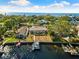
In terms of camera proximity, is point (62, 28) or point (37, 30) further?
point (37, 30)

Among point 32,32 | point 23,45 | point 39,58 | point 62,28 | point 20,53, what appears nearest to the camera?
point 39,58

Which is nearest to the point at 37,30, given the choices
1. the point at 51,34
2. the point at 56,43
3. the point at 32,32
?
the point at 32,32

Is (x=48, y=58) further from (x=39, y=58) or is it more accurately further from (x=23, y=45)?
(x=23, y=45)

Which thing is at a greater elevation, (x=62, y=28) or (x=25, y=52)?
(x=62, y=28)

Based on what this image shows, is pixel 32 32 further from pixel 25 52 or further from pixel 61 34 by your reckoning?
pixel 25 52

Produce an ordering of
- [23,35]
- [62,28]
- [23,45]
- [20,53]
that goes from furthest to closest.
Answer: [62,28], [23,35], [23,45], [20,53]

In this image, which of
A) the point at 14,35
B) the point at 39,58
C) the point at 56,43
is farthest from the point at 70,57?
the point at 14,35

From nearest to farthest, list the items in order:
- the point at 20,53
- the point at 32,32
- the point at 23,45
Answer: the point at 20,53 → the point at 23,45 → the point at 32,32

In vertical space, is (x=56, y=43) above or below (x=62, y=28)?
below

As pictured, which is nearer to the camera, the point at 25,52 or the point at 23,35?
the point at 25,52
